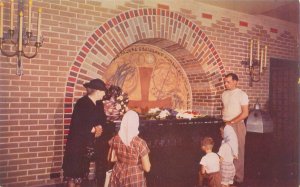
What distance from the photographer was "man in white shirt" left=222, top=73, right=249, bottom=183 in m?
5.06

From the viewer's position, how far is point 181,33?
17.6 ft

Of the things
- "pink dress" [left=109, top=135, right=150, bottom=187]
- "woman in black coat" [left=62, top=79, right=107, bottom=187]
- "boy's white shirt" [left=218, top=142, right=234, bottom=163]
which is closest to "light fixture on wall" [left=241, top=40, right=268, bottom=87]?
"boy's white shirt" [left=218, top=142, right=234, bottom=163]

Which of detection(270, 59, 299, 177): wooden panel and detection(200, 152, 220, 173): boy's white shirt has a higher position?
detection(270, 59, 299, 177): wooden panel

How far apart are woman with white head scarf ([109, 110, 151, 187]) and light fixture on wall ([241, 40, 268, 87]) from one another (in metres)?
3.89

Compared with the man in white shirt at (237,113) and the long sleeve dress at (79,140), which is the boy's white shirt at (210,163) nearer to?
the man in white shirt at (237,113)

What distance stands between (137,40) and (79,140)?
82.7 inches

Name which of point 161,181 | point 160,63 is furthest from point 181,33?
point 161,181

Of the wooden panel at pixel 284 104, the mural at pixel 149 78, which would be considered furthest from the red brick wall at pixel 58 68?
the wooden panel at pixel 284 104

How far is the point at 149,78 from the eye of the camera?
19.1 feet

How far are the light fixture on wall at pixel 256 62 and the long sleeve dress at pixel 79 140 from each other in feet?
13.0

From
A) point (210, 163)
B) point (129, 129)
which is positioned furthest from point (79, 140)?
point (210, 163)

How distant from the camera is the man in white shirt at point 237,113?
506cm

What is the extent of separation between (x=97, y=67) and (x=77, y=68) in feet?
1.06

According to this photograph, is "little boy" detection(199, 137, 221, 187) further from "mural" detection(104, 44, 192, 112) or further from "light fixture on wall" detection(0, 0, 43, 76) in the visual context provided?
"light fixture on wall" detection(0, 0, 43, 76)
